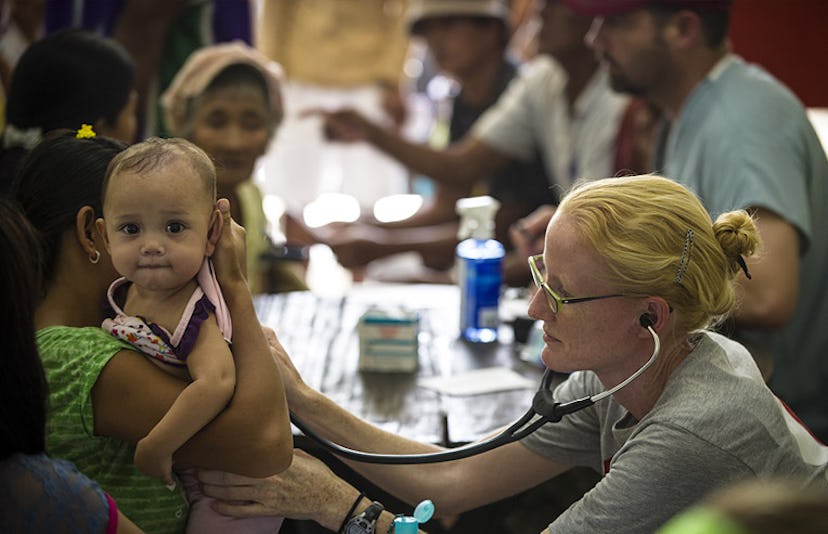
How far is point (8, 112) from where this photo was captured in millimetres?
2396

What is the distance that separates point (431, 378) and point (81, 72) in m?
1.10

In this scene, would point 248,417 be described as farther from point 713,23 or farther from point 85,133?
point 713,23

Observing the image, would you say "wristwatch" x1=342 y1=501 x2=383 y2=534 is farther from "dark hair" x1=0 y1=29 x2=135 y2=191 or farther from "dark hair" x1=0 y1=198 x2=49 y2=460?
"dark hair" x1=0 y1=29 x2=135 y2=191

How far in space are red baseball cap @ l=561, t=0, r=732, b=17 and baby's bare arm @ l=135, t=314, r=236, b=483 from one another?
1.86 metres

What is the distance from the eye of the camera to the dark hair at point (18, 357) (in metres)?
1.09

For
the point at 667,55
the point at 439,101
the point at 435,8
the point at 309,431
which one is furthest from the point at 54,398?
the point at 439,101

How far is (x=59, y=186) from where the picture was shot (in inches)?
60.6

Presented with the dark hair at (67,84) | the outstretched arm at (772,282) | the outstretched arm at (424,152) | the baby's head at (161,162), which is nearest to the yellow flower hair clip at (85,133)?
the baby's head at (161,162)

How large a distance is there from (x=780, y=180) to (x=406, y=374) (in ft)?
3.42

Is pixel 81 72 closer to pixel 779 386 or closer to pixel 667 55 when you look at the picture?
pixel 667 55

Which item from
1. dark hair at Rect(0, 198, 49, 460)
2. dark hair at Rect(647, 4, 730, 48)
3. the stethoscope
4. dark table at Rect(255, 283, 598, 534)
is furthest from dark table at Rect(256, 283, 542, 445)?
dark hair at Rect(647, 4, 730, 48)

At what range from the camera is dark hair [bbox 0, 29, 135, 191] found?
232cm

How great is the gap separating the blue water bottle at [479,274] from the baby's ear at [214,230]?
1120 mm

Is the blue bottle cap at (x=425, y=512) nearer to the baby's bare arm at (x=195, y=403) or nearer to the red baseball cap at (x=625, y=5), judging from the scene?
the baby's bare arm at (x=195, y=403)
